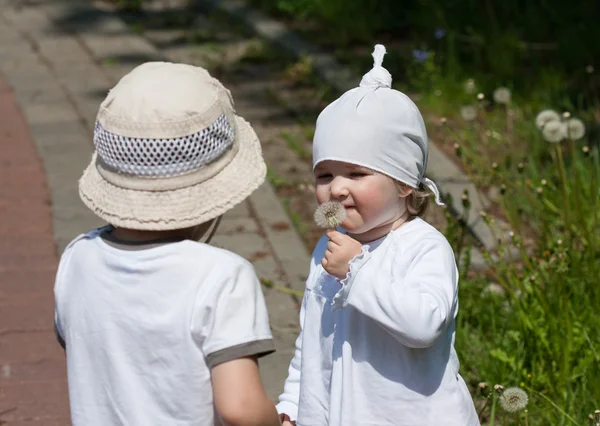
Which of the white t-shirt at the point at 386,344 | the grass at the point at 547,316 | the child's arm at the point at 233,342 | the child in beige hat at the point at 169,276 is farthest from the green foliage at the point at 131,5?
the child's arm at the point at 233,342

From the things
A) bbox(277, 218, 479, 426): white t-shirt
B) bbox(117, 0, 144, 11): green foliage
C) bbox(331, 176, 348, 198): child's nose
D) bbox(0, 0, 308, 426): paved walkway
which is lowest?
bbox(117, 0, 144, 11): green foliage

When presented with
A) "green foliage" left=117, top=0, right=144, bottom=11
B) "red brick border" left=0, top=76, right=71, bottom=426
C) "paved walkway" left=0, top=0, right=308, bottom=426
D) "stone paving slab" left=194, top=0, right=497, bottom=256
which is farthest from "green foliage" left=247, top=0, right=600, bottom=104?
"red brick border" left=0, top=76, right=71, bottom=426

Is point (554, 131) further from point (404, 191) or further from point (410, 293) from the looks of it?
point (410, 293)

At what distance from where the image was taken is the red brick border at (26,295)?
4.02 meters

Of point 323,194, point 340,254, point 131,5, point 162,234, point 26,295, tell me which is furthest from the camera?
point 131,5

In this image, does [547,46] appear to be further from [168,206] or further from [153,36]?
[168,206]

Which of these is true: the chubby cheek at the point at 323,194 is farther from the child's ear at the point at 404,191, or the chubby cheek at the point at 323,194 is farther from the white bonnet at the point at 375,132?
the child's ear at the point at 404,191

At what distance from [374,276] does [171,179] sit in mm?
467

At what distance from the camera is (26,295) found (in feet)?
16.0

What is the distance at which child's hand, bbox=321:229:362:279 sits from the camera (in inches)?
94.7

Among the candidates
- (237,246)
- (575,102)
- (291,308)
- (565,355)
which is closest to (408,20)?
(575,102)

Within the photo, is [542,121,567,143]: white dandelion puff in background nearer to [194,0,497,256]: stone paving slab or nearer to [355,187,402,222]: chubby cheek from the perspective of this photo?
[194,0,497,256]: stone paving slab

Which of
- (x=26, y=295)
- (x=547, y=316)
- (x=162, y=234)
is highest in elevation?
(x=162, y=234)

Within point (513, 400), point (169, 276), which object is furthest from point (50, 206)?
point (169, 276)
